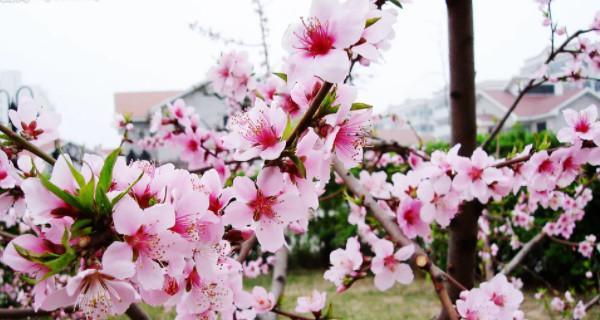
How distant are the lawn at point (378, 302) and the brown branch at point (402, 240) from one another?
335cm

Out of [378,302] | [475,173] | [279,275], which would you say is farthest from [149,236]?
[378,302]

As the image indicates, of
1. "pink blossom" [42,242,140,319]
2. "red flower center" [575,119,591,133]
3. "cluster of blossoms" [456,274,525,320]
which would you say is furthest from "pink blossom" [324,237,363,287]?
"pink blossom" [42,242,140,319]

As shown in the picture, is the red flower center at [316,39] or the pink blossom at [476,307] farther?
the pink blossom at [476,307]

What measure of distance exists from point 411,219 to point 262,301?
643mm

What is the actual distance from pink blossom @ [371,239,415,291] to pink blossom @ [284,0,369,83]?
935mm

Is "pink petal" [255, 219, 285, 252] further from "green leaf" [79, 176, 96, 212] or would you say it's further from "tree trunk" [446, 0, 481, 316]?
"tree trunk" [446, 0, 481, 316]

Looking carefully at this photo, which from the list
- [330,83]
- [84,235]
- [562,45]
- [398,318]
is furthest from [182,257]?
[398,318]

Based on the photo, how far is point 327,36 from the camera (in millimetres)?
736

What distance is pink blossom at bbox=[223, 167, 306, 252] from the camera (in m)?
0.78

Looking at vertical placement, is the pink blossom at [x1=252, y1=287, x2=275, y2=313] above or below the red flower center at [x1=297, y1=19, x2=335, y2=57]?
below

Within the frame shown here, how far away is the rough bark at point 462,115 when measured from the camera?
5.55 feet

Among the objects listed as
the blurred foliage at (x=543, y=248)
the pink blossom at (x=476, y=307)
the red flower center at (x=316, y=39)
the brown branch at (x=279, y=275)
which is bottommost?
the blurred foliage at (x=543, y=248)

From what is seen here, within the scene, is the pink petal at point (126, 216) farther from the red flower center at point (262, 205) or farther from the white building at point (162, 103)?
the white building at point (162, 103)

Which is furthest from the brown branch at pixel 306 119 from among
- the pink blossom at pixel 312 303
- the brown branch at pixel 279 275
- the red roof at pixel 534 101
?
the red roof at pixel 534 101
